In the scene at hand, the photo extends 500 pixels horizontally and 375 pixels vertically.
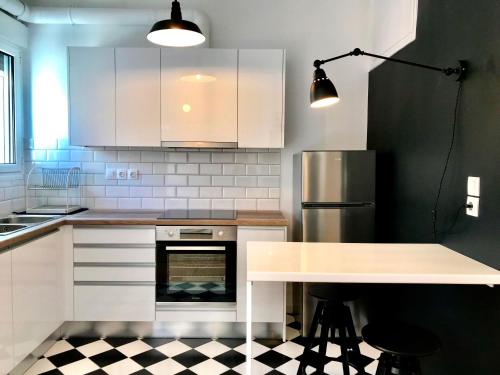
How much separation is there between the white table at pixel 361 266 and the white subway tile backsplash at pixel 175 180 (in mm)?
1630

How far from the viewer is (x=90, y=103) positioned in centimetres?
328

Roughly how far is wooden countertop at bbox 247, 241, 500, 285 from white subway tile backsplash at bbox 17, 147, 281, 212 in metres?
1.50

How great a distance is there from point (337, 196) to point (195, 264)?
1170mm

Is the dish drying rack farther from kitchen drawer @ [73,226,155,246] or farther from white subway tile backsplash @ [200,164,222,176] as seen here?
white subway tile backsplash @ [200,164,222,176]

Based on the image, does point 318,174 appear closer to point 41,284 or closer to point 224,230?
point 224,230

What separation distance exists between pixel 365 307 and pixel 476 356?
130 cm

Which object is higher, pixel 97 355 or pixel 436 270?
pixel 436 270

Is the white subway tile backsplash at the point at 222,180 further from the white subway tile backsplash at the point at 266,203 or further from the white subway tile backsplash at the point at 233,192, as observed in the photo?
the white subway tile backsplash at the point at 266,203

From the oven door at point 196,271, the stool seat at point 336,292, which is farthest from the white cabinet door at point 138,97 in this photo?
the stool seat at point 336,292

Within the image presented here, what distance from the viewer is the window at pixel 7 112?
3.33 meters

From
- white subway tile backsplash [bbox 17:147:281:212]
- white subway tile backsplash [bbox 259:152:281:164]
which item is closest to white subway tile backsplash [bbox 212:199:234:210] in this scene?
white subway tile backsplash [bbox 17:147:281:212]

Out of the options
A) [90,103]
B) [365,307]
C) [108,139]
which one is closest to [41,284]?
[108,139]

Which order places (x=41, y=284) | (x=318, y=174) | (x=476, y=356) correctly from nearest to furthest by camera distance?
(x=476, y=356) < (x=41, y=284) < (x=318, y=174)

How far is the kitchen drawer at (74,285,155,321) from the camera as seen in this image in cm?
308
